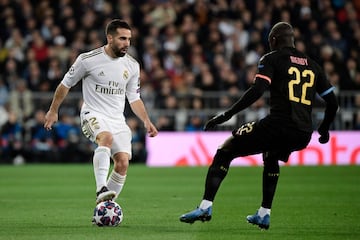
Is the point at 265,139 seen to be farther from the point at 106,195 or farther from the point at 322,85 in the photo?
the point at 106,195

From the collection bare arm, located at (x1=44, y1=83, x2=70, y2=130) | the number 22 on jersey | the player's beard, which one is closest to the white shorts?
bare arm, located at (x1=44, y1=83, x2=70, y2=130)

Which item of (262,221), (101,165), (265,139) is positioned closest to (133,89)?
(101,165)

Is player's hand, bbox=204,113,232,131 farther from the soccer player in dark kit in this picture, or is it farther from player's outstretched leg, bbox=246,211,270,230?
player's outstretched leg, bbox=246,211,270,230

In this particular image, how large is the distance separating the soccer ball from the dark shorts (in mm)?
1387

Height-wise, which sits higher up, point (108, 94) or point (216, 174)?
point (108, 94)

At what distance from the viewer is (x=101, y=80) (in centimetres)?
1041

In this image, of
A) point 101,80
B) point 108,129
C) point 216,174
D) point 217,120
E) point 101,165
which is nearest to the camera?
point 217,120

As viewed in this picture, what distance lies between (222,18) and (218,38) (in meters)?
1.04

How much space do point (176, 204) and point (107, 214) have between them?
302cm

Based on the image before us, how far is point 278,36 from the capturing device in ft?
30.7

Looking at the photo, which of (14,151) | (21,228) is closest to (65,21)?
(14,151)

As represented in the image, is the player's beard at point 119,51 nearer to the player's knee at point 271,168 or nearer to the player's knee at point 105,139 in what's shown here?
the player's knee at point 105,139

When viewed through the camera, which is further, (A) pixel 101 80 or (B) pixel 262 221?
(A) pixel 101 80

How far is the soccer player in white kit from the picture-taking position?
10.3 m
